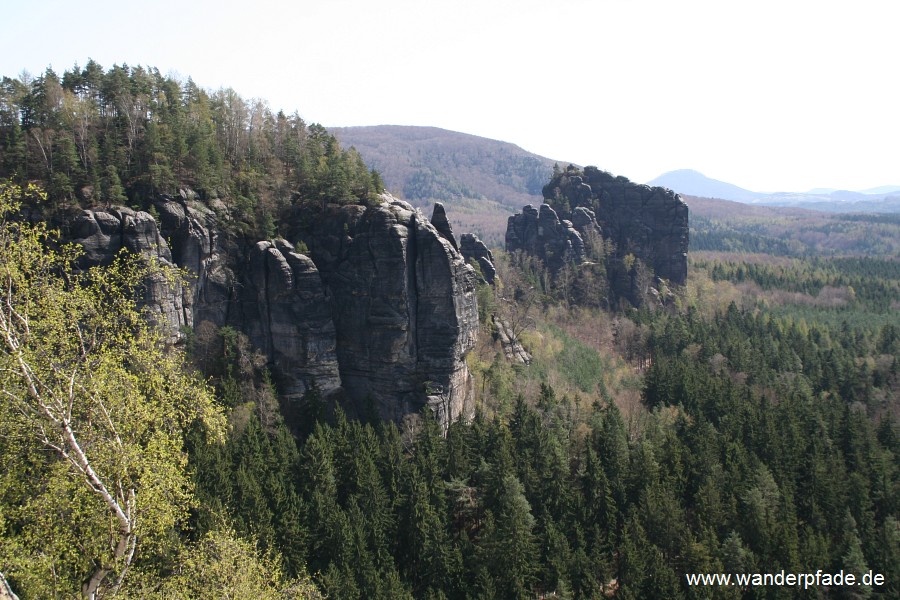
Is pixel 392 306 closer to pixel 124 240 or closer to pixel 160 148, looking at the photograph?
pixel 124 240

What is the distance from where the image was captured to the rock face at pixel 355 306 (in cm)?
5334

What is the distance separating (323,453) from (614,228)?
298 ft

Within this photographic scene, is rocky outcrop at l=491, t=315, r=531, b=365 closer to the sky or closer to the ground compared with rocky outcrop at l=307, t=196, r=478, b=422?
closer to the ground

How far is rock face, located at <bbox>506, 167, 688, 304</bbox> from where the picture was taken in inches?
4409

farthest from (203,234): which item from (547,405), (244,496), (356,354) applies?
(547,405)

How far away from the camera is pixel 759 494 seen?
41.7m

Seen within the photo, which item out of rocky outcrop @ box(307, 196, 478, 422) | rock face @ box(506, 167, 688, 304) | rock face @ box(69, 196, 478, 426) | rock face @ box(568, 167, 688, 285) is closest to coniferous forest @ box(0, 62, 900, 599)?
rock face @ box(69, 196, 478, 426)

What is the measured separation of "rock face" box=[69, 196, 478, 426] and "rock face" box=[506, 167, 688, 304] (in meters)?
59.9

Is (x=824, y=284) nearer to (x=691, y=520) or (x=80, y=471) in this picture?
(x=691, y=520)

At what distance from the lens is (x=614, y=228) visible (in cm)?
11875

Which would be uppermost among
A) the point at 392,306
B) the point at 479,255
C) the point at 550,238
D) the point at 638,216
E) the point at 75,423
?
the point at 638,216

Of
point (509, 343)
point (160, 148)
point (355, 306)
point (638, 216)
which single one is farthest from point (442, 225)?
point (638, 216)

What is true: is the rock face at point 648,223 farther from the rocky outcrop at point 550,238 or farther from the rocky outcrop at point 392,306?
the rocky outcrop at point 392,306

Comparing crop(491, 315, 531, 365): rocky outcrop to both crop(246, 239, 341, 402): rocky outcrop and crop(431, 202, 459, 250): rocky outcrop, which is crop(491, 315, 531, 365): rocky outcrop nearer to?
crop(431, 202, 459, 250): rocky outcrop
